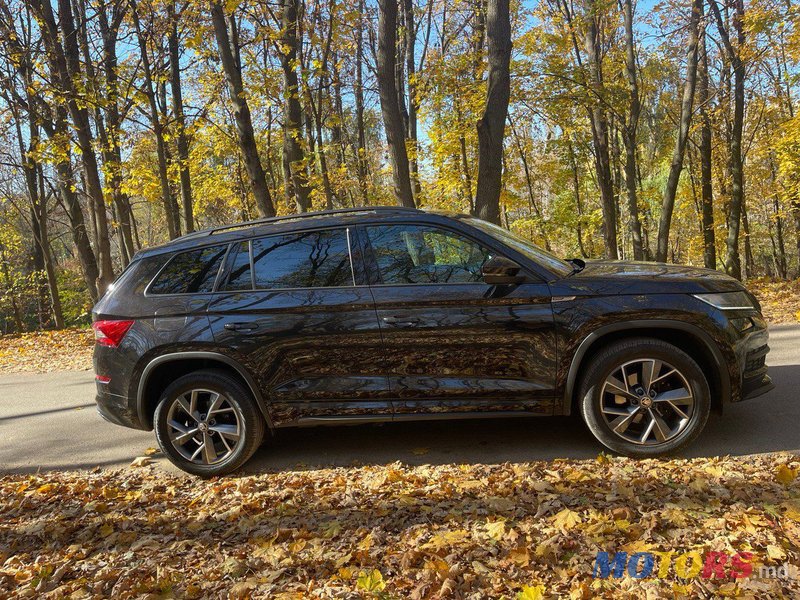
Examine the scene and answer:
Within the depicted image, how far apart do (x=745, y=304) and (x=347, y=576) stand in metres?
3.37

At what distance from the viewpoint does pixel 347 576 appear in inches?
106

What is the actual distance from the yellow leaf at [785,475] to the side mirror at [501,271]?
6.40 ft

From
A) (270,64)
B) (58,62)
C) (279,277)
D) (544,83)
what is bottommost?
(279,277)

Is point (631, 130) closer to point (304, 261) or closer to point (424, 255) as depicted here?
point (424, 255)

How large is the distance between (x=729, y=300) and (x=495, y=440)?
2.05 metres

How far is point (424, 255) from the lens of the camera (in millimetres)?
4277

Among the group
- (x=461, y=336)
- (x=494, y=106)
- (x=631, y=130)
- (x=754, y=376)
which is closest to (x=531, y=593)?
(x=461, y=336)

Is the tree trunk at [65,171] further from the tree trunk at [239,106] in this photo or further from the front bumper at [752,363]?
the front bumper at [752,363]

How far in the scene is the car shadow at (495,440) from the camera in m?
4.17

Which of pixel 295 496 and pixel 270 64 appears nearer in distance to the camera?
pixel 295 496

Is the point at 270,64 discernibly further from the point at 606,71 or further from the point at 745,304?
the point at 745,304

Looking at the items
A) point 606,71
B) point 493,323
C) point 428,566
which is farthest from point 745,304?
point 606,71

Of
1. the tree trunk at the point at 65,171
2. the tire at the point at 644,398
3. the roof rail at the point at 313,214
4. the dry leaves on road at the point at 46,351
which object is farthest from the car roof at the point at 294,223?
the tree trunk at the point at 65,171

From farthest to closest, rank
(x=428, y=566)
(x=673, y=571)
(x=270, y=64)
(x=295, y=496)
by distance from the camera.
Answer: (x=270, y=64)
(x=295, y=496)
(x=428, y=566)
(x=673, y=571)
